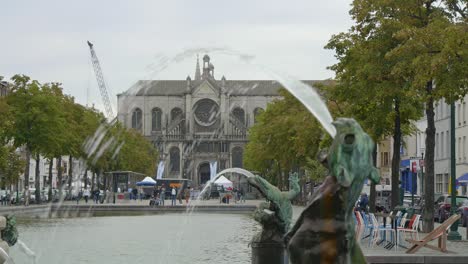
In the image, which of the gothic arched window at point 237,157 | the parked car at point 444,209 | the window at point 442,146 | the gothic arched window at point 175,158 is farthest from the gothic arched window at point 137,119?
the parked car at point 444,209

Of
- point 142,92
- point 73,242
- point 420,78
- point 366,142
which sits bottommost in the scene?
point 73,242

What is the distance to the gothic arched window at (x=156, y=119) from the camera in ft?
642

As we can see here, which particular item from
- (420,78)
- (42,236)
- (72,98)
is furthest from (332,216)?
(72,98)

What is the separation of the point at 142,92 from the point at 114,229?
164 metres

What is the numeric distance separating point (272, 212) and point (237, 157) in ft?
578

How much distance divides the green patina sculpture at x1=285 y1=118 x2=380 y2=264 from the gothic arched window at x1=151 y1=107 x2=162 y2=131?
7292 inches

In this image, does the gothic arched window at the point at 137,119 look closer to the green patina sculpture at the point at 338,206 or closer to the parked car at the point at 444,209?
the parked car at the point at 444,209

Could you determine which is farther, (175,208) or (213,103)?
(213,103)

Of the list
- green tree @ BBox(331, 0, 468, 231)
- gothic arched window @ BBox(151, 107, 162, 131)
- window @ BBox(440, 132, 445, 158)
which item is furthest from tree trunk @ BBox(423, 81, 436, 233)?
gothic arched window @ BBox(151, 107, 162, 131)

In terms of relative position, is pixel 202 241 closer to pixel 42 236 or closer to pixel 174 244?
pixel 174 244

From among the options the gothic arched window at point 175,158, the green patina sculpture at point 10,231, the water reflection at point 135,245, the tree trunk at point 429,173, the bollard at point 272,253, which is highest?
the gothic arched window at point 175,158

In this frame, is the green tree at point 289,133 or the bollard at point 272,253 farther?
the green tree at point 289,133

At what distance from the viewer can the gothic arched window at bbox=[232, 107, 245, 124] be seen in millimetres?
197288

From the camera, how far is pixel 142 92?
199875mm
